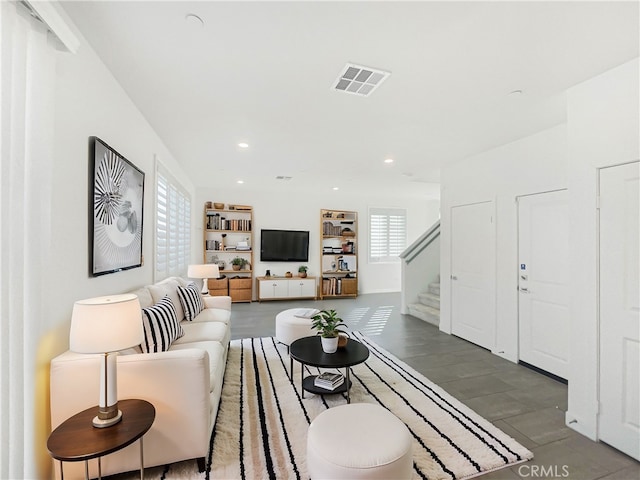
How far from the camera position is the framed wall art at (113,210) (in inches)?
78.4

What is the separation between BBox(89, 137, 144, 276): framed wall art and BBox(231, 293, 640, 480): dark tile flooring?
2241 mm

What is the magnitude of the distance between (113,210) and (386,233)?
6971 mm

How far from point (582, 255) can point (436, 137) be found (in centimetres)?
186

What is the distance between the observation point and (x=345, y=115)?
2.91m

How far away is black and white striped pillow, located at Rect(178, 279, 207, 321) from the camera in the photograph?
10.6 ft

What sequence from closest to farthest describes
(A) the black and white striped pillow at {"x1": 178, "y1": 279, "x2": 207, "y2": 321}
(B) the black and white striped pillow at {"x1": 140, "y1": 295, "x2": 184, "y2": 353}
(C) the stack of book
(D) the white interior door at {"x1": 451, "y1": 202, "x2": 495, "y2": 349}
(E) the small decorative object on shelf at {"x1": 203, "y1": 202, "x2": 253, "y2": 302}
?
(B) the black and white striped pillow at {"x1": 140, "y1": 295, "x2": 184, "y2": 353}, (C) the stack of book, (A) the black and white striped pillow at {"x1": 178, "y1": 279, "x2": 207, "y2": 321}, (D) the white interior door at {"x1": 451, "y1": 202, "x2": 495, "y2": 349}, (E) the small decorative object on shelf at {"x1": 203, "y1": 202, "x2": 253, "y2": 302}

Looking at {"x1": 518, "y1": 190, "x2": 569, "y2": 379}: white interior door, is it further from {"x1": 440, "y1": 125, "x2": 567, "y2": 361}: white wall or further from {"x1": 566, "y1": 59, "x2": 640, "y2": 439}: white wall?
{"x1": 566, "y1": 59, "x2": 640, "y2": 439}: white wall

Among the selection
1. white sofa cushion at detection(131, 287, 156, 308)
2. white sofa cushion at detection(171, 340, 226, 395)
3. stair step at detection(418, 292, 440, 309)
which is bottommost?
stair step at detection(418, 292, 440, 309)

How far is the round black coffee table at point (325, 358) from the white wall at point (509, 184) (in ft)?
6.71

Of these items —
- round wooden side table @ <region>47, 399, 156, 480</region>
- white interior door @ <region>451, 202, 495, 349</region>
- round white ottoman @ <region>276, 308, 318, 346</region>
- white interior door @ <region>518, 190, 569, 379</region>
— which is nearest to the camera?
round wooden side table @ <region>47, 399, 156, 480</region>

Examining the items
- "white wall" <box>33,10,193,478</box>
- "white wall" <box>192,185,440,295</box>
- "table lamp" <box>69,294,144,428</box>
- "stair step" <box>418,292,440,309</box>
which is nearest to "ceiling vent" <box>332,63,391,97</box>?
"white wall" <box>33,10,193,478</box>

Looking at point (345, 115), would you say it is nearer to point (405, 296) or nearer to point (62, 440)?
point (62, 440)

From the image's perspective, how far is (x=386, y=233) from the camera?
8.38 metres

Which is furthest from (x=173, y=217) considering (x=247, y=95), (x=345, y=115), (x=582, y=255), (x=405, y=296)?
(x=582, y=255)
